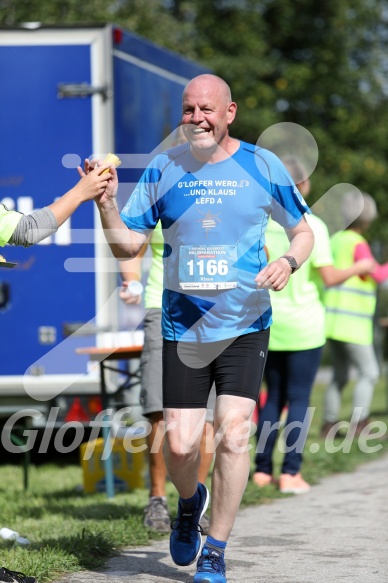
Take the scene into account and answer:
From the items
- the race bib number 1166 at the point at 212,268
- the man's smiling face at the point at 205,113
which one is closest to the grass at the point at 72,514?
the race bib number 1166 at the point at 212,268

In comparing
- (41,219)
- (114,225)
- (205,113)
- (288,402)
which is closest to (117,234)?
(114,225)

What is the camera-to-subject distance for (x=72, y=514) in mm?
6730

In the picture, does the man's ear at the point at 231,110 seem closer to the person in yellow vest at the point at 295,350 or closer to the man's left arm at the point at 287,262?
the man's left arm at the point at 287,262

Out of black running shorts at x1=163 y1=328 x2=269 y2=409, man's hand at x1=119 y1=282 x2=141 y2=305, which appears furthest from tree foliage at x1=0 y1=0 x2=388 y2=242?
black running shorts at x1=163 y1=328 x2=269 y2=409

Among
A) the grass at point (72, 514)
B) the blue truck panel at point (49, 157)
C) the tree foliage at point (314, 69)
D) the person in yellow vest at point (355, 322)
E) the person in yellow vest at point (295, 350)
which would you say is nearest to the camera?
the grass at point (72, 514)

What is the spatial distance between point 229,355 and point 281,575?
3.16 ft

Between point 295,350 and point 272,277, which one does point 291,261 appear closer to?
point 272,277

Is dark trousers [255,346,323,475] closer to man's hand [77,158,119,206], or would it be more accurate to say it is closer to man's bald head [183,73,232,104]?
man's bald head [183,73,232,104]

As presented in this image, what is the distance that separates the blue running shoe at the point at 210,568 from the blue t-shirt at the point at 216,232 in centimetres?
84

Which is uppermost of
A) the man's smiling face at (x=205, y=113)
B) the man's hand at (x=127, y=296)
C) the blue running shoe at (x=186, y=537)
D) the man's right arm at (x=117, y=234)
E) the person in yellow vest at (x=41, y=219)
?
the man's smiling face at (x=205, y=113)

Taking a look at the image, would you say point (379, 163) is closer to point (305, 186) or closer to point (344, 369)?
point (344, 369)

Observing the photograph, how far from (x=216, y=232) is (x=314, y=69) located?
21027mm

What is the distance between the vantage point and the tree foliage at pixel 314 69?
2359cm

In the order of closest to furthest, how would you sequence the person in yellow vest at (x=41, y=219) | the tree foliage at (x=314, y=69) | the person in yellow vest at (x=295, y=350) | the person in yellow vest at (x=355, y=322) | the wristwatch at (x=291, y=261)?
the person in yellow vest at (x=41, y=219), the wristwatch at (x=291, y=261), the person in yellow vest at (x=295, y=350), the person in yellow vest at (x=355, y=322), the tree foliage at (x=314, y=69)
